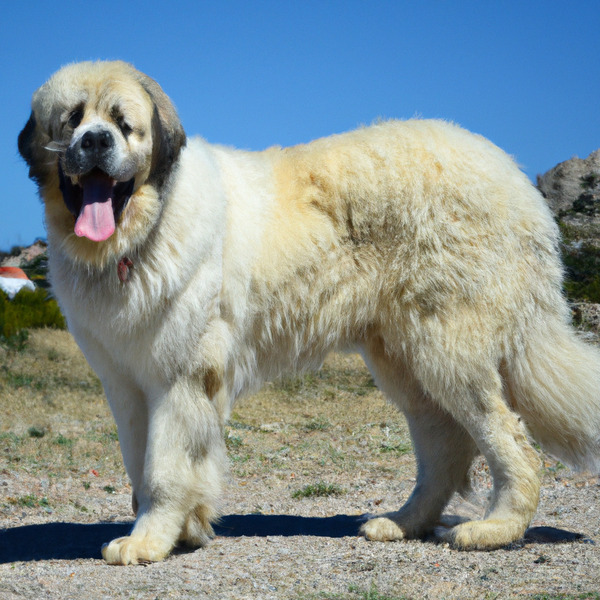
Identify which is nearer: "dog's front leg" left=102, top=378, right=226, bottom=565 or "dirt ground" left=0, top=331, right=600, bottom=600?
"dirt ground" left=0, top=331, right=600, bottom=600

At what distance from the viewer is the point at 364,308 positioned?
3.72 metres

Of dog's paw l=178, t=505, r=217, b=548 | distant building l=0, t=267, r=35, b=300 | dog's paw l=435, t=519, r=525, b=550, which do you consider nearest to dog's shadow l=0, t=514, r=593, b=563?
dog's paw l=435, t=519, r=525, b=550

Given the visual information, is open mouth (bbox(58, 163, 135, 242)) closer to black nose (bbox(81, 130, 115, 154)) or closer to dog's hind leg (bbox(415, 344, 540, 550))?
black nose (bbox(81, 130, 115, 154))

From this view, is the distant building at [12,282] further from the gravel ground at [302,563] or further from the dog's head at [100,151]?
the dog's head at [100,151]

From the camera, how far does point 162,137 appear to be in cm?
327

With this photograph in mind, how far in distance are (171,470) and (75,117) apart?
5.02 ft

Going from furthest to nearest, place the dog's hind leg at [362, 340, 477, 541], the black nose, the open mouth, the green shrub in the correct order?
the green shrub
the dog's hind leg at [362, 340, 477, 541]
the open mouth
the black nose

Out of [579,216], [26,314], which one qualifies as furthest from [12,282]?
[579,216]

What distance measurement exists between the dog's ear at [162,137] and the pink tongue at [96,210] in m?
0.20

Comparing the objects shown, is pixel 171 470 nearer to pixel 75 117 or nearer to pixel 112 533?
pixel 112 533

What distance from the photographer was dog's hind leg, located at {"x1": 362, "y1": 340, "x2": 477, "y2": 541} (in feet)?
12.5

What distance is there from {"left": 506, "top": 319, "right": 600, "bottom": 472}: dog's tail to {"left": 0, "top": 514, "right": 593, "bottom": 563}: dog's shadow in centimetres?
50

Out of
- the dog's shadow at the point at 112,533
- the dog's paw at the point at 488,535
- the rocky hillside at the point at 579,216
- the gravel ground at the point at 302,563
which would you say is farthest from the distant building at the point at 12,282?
the dog's paw at the point at 488,535

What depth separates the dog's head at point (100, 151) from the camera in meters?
3.08
